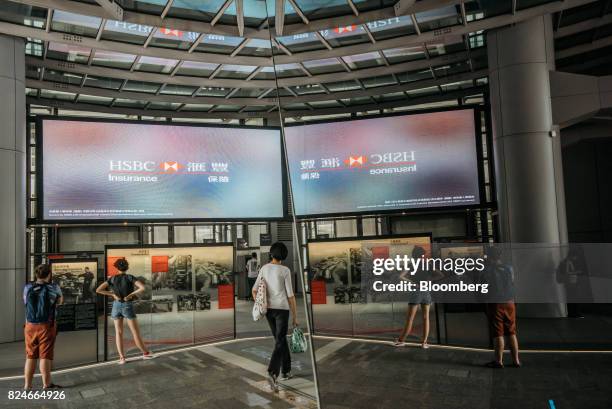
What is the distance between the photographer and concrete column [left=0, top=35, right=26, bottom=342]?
279 inches

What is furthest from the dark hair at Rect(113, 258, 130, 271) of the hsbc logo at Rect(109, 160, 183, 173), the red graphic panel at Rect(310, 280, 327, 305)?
the red graphic panel at Rect(310, 280, 327, 305)

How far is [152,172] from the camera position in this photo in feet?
19.4

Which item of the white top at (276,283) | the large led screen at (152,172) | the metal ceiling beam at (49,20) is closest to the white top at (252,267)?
the large led screen at (152,172)

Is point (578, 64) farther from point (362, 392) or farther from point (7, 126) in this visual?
point (7, 126)

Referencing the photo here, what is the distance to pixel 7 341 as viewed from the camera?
7.00 m

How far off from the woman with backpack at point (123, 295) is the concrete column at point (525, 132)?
4.00m

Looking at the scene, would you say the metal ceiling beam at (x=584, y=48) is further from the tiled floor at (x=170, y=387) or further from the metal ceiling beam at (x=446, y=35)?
the tiled floor at (x=170, y=387)

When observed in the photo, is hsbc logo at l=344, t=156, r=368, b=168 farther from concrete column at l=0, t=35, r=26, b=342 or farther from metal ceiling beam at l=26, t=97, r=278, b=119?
metal ceiling beam at l=26, t=97, r=278, b=119

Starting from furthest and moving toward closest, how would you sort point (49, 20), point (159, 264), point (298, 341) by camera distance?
1. point (49, 20)
2. point (159, 264)
3. point (298, 341)

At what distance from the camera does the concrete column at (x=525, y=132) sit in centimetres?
111

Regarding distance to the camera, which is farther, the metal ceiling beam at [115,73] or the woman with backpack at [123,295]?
the metal ceiling beam at [115,73]

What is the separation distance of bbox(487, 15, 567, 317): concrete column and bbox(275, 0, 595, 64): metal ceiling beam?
3 cm

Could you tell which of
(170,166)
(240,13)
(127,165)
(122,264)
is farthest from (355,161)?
(127,165)

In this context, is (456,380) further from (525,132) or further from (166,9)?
(166,9)
